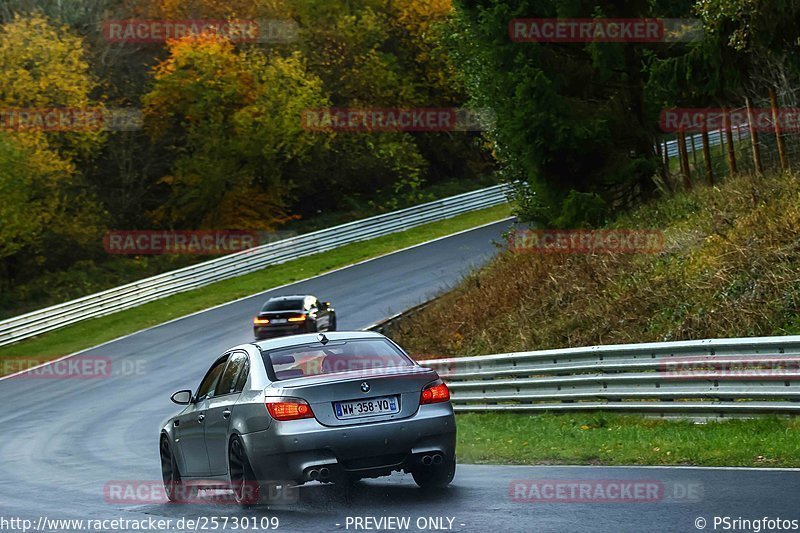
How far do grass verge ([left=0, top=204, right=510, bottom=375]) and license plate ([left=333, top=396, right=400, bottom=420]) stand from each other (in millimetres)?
27330

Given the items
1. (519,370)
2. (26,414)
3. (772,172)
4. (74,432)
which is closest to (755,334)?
(519,370)

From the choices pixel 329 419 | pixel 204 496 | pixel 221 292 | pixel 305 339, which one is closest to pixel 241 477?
pixel 329 419

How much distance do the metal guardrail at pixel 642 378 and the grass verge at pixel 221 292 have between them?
20.6m

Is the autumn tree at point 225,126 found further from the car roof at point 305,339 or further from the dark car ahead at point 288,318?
the car roof at point 305,339

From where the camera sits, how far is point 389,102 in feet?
204

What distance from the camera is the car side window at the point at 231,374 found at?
1143 centimetres

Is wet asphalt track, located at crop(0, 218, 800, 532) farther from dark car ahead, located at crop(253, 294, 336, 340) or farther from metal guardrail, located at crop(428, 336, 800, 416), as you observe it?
metal guardrail, located at crop(428, 336, 800, 416)

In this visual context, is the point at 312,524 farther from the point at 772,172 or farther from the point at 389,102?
the point at 389,102

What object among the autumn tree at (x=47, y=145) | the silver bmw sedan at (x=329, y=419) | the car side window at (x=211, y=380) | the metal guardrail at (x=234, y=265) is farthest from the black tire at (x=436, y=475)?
the autumn tree at (x=47, y=145)

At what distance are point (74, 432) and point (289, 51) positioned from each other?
40.3 metres

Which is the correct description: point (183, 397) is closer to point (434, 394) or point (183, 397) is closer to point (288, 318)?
point (434, 394)

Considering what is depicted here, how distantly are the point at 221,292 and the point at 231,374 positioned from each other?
1325 inches

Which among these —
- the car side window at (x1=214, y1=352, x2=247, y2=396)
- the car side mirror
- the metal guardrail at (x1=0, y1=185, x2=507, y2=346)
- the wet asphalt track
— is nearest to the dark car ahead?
the wet asphalt track

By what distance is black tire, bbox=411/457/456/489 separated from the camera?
10.8m
